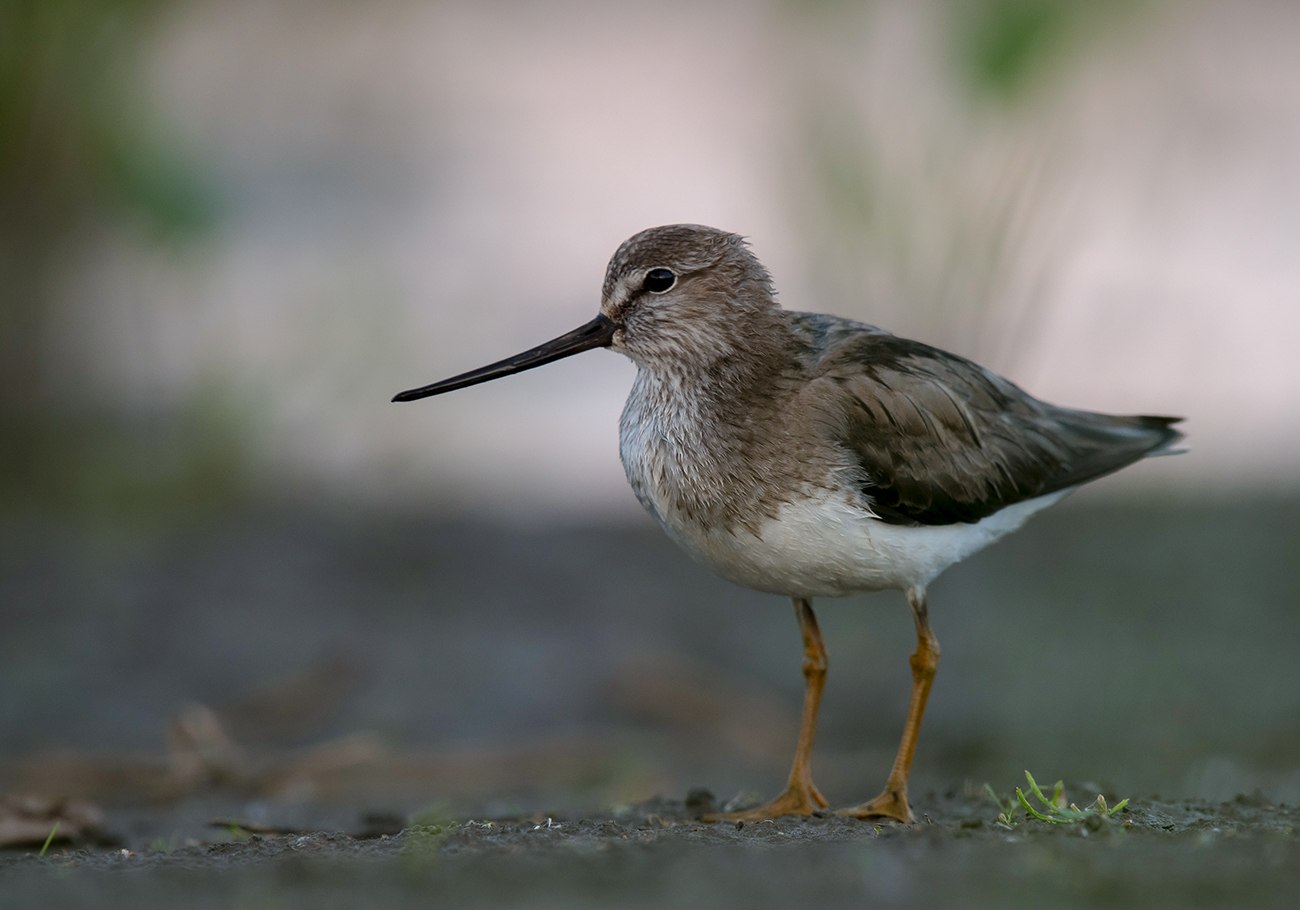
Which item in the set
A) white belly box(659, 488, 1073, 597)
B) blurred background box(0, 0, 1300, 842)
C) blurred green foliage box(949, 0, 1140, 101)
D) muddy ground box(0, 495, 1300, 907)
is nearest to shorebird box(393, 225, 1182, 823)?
white belly box(659, 488, 1073, 597)

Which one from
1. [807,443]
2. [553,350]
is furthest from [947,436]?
[553,350]

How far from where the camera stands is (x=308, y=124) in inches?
488

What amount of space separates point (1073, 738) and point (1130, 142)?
5.14m

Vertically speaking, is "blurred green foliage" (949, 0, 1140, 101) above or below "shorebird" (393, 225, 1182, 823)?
above

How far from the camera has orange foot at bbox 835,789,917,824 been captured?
4.75 metres

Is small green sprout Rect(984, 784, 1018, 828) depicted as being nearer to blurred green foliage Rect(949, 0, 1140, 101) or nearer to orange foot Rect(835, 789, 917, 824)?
orange foot Rect(835, 789, 917, 824)

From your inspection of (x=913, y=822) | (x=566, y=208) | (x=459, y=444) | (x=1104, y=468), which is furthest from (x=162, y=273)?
(x=913, y=822)

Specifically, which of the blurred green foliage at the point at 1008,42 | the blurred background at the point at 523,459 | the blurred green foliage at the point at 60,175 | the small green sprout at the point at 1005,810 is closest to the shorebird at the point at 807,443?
the small green sprout at the point at 1005,810

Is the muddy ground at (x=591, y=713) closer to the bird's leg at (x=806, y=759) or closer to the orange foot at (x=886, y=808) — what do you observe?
the orange foot at (x=886, y=808)

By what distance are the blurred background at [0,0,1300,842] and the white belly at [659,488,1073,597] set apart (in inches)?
57.1

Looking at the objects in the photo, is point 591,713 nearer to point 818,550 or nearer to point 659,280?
point 659,280

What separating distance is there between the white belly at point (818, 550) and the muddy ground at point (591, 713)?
0.78 meters

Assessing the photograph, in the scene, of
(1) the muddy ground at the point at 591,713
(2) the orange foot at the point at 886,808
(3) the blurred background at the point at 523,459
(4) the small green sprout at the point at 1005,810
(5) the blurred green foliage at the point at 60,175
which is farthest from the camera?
(5) the blurred green foliage at the point at 60,175

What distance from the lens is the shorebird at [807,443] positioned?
4.89 m
